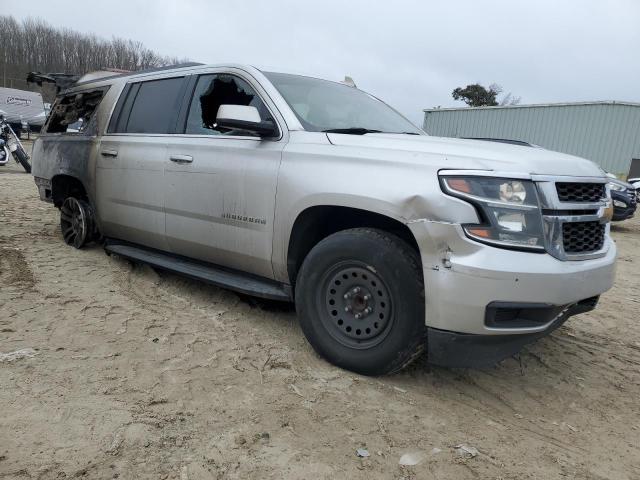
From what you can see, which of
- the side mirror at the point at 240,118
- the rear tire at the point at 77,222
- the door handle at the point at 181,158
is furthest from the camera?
the rear tire at the point at 77,222

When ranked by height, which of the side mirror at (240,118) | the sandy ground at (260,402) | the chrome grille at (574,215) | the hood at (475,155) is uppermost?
the side mirror at (240,118)

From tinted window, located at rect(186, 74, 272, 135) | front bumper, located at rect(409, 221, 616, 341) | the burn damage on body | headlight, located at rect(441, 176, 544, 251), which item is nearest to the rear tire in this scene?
the burn damage on body

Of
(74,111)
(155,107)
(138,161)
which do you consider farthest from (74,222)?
(155,107)

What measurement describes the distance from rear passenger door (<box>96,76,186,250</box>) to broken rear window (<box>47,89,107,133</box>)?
54 centimetres

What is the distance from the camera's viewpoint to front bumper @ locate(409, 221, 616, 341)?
2.38m

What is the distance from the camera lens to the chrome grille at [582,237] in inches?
102

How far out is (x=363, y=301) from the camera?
9.38ft

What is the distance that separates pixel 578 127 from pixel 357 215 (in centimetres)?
2368

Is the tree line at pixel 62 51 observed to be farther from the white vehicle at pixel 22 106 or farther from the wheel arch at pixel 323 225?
the wheel arch at pixel 323 225

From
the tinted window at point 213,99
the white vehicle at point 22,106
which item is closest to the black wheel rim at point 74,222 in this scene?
the tinted window at point 213,99

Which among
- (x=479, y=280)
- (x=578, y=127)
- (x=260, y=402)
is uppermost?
(x=578, y=127)

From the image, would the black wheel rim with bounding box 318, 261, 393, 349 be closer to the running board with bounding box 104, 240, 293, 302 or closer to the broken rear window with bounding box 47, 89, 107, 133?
the running board with bounding box 104, 240, 293, 302

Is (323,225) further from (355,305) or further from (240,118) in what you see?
(240,118)

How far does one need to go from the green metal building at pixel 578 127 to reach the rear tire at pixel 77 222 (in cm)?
1973
